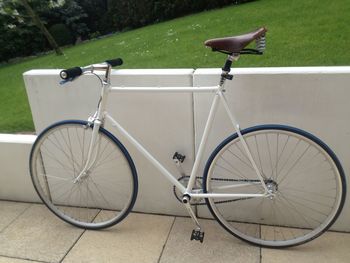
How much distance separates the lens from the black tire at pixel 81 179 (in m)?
2.82

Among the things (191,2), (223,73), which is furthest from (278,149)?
(191,2)

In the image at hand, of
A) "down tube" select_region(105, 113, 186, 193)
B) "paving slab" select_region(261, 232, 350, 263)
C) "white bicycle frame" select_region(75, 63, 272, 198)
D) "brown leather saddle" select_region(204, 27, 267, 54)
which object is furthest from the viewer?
"down tube" select_region(105, 113, 186, 193)

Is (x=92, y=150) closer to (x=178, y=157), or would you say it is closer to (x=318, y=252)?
(x=178, y=157)

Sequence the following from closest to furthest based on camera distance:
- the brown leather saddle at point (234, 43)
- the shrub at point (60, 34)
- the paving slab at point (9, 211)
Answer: the brown leather saddle at point (234, 43) → the paving slab at point (9, 211) → the shrub at point (60, 34)

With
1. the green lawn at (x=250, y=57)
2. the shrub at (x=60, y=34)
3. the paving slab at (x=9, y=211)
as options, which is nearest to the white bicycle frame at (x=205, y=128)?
the paving slab at (x=9, y=211)

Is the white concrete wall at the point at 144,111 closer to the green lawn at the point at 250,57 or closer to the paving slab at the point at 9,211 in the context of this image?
the paving slab at the point at 9,211

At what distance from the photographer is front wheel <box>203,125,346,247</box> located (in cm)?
247

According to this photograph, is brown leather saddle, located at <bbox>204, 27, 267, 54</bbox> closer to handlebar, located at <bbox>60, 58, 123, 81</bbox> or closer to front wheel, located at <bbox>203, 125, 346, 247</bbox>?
front wheel, located at <bbox>203, 125, 346, 247</bbox>

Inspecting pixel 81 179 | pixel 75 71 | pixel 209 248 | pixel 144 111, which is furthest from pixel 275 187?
pixel 75 71

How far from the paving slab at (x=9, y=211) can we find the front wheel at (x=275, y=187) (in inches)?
65.6

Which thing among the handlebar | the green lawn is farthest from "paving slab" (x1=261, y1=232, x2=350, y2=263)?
the green lawn

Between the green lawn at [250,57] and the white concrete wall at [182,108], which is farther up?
the white concrete wall at [182,108]

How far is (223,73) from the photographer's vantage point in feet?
7.50

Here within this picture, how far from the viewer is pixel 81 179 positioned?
277cm
